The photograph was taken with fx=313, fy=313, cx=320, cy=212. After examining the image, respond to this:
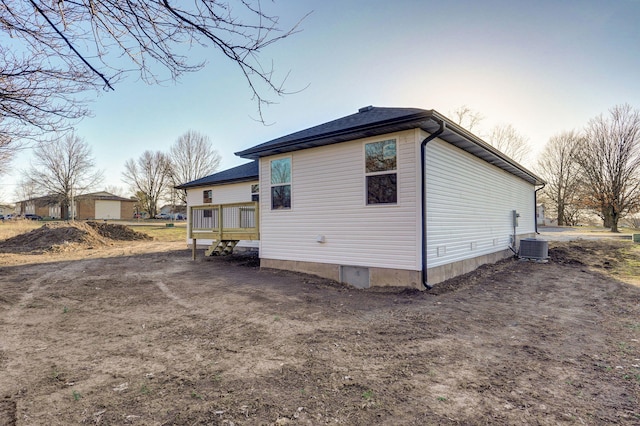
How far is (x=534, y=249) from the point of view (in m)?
10.5

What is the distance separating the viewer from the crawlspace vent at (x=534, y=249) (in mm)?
10336

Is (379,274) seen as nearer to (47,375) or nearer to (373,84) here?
(373,84)

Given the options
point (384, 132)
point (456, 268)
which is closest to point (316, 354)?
point (384, 132)

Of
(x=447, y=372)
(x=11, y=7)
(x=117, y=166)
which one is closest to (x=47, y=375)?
(x=11, y=7)

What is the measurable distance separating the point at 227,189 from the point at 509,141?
28303 mm

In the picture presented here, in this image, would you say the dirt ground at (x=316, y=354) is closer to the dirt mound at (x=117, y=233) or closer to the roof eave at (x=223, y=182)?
the roof eave at (x=223, y=182)

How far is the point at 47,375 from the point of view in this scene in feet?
9.58

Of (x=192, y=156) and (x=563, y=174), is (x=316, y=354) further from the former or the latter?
(x=192, y=156)

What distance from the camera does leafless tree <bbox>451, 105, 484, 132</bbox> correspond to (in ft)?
88.9

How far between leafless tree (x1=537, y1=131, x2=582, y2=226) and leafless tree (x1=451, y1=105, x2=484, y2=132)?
10.2 metres

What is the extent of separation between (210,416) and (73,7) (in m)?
3.60

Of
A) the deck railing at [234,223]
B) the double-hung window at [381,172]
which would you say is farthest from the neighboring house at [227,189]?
the double-hung window at [381,172]

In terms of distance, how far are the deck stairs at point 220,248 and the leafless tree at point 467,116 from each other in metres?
23.6

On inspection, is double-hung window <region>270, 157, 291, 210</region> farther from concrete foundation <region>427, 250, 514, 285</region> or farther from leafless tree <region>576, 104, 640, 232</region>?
leafless tree <region>576, 104, 640, 232</region>
